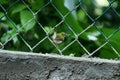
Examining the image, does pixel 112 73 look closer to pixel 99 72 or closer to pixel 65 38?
pixel 99 72

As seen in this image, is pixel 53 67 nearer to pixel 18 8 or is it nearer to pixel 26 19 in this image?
pixel 26 19

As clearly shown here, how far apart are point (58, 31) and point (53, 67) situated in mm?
309

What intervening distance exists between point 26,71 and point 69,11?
367mm

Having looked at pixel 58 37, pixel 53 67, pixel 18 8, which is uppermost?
pixel 18 8

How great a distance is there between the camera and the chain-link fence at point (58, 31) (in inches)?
82.7

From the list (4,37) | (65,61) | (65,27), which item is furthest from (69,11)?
(4,37)

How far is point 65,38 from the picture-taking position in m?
2.23

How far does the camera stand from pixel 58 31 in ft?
7.37

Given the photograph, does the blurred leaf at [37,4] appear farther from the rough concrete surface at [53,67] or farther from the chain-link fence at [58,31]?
the rough concrete surface at [53,67]

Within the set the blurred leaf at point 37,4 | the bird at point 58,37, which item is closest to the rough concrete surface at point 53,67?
the bird at point 58,37

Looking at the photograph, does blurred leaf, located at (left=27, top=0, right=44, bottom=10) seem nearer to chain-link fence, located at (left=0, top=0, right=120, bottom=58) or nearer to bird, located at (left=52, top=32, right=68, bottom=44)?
chain-link fence, located at (left=0, top=0, right=120, bottom=58)

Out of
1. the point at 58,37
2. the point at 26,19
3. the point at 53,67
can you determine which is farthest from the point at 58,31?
the point at 53,67

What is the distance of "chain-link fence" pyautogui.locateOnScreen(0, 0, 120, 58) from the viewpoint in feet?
6.89

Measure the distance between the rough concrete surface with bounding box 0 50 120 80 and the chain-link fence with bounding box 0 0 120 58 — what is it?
0.09 m
